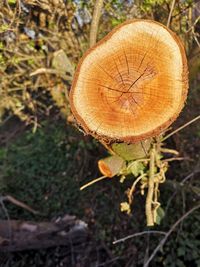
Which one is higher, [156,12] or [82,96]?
[156,12]

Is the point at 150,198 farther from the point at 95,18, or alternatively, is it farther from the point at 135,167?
the point at 95,18

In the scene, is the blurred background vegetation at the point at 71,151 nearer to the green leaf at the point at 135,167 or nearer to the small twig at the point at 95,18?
the small twig at the point at 95,18


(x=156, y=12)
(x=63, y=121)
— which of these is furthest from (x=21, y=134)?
(x=156, y=12)

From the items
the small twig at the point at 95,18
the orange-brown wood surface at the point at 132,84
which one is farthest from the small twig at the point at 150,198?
the small twig at the point at 95,18

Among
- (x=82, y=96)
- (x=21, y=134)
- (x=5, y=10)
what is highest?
(x=5, y=10)

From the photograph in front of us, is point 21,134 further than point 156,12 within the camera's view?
Yes

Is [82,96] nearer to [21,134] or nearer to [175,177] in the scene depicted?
[175,177]
